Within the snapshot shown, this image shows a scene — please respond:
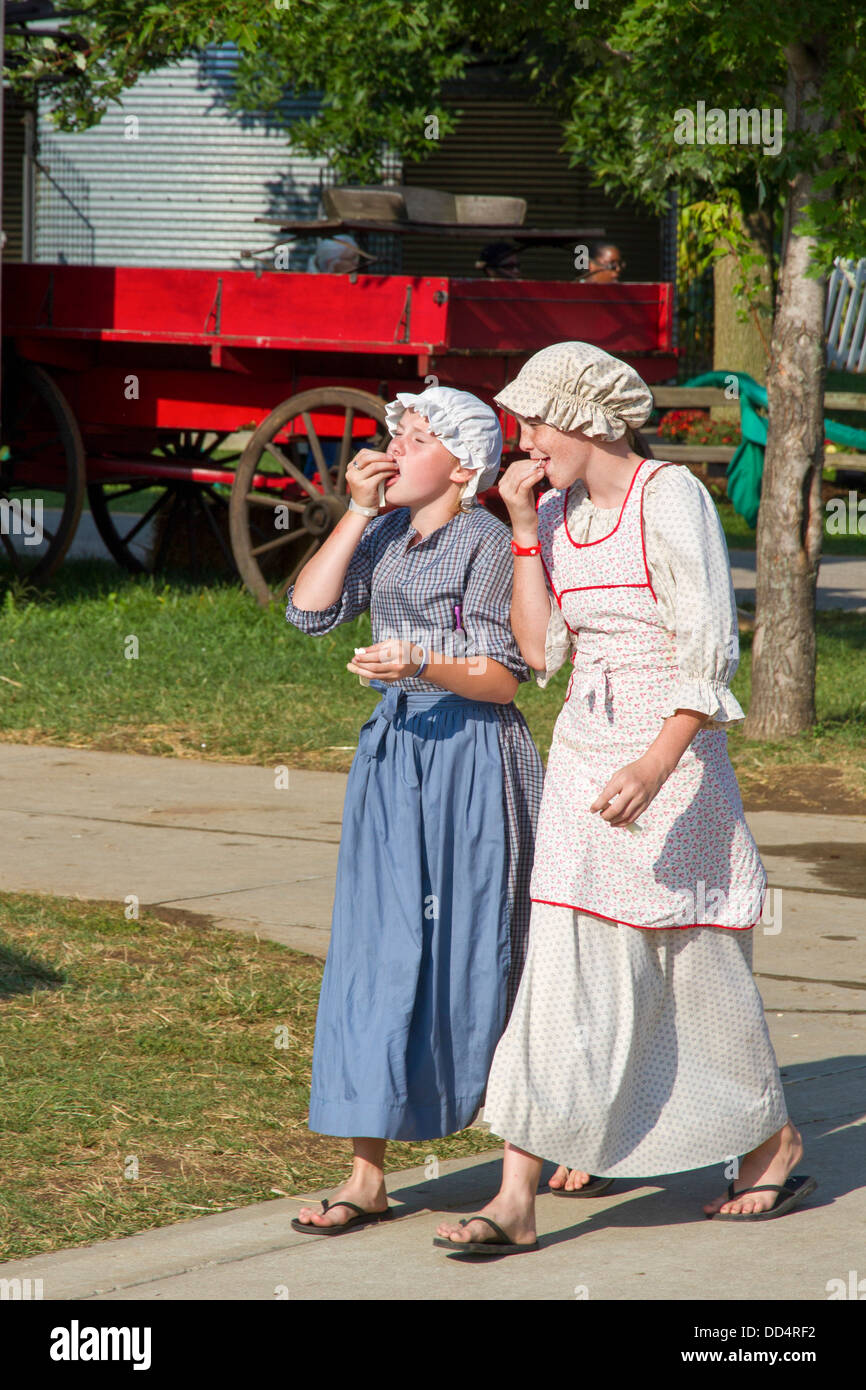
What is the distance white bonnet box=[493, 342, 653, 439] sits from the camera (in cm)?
345

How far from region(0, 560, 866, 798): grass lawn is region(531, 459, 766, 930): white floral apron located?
13.5ft

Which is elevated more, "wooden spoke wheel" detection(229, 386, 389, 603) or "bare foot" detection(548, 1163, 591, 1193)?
"wooden spoke wheel" detection(229, 386, 389, 603)

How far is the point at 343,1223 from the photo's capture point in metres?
3.51

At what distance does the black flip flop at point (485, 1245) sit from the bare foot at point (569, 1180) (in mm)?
398

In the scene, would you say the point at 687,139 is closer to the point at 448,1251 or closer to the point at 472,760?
the point at 472,760

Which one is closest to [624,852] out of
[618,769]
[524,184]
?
[618,769]

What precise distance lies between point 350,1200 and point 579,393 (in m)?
1.55

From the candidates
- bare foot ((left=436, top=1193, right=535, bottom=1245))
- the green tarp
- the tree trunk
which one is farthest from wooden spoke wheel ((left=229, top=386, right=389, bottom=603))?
bare foot ((left=436, top=1193, right=535, bottom=1245))

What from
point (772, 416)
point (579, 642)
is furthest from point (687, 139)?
point (579, 642)

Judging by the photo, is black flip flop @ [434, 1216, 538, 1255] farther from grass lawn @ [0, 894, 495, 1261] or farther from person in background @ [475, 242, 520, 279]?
person in background @ [475, 242, 520, 279]

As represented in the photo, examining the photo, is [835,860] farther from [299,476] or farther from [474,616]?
[299,476]

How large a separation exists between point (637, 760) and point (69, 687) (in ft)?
20.1

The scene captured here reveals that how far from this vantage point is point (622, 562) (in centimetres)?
346

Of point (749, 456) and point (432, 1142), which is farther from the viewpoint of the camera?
point (749, 456)
